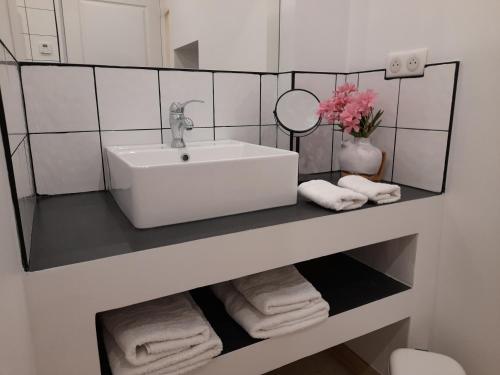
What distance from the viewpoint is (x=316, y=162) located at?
4.88 feet

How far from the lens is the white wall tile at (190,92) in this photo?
1242 millimetres

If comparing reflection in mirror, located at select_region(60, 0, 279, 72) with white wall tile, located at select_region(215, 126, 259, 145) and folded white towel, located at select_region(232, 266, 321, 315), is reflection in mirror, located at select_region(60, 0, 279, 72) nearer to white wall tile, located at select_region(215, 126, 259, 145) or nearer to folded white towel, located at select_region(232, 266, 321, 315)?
white wall tile, located at select_region(215, 126, 259, 145)

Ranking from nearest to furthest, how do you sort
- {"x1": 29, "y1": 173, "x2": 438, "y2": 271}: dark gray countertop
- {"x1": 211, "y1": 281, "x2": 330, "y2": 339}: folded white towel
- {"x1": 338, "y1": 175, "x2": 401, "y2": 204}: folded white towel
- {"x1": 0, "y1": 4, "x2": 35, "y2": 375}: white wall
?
1. {"x1": 0, "y1": 4, "x2": 35, "y2": 375}: white wall
2. {"x1": 29, "y1": 173, "x2": 438, "y2": 271}: dark gray countertop
3. {"x1": 211, "y1": 281, "x2": 330, "y2": 339}: folded white towel
4. {"x1": 338, "y1": 175, "x2": 401, "y2": 204}: folded white towel

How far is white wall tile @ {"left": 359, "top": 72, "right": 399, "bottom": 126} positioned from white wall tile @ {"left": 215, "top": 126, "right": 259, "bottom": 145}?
0.46 meters

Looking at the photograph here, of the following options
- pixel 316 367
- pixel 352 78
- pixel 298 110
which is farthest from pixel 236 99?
pixel 316 367

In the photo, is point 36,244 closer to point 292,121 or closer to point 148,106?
point 148,106

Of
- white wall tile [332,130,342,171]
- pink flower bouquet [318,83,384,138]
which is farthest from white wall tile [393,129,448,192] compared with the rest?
white wall tile [332,130,342,171]

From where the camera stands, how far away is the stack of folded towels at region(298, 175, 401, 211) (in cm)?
100

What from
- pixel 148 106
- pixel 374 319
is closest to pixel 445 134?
pixel 374 319

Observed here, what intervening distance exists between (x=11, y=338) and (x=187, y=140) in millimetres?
889

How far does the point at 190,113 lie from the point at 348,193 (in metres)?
0.62

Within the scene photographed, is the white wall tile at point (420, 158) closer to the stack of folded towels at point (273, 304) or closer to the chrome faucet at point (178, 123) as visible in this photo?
the stack of folded towels at point (273, 304)

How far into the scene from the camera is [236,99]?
4.48 feet

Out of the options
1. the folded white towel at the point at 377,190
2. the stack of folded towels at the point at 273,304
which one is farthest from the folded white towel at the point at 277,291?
the folded white towel at the point at 377,190
